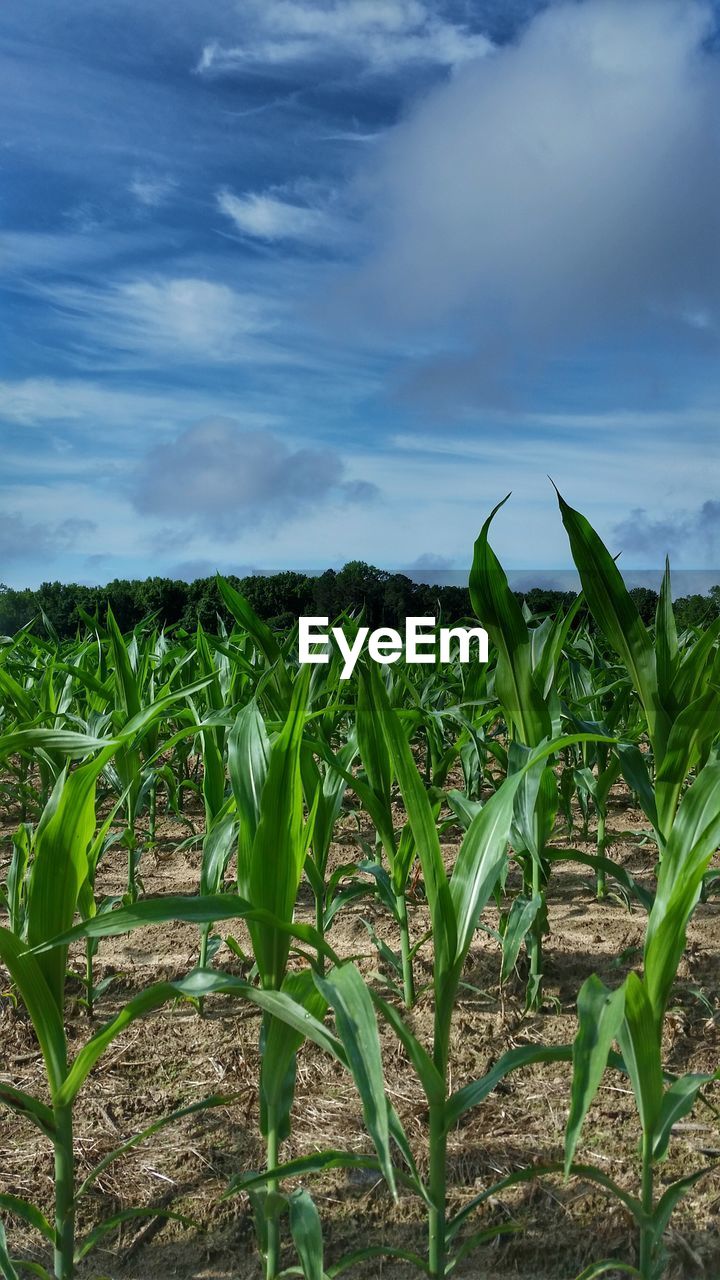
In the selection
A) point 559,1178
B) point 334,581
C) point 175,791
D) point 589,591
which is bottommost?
point 559,1178

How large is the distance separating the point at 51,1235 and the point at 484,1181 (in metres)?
0.59

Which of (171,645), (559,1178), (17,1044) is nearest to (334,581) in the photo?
(171,645)

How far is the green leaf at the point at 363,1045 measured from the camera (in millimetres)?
816

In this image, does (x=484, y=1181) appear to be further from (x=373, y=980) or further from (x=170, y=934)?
(x=170, y=934)

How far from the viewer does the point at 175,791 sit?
2951mm

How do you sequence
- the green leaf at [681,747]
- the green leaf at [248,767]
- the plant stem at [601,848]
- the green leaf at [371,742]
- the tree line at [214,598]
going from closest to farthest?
1. the green leaf at [248,767]
2. the green leaf at [681,747]
3. the green leaf at [371,742]
4. the plant stem at [601,848]
5. the tree line at [214,598]

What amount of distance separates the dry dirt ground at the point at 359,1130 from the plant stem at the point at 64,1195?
0.54ft

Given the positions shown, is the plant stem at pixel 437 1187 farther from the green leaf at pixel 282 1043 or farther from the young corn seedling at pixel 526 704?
the young corn seedling at pixel 526 704

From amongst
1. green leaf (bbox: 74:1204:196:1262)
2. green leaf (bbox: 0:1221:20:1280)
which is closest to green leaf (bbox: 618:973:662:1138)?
green leaf (bbox: 74:1204:196:1262)

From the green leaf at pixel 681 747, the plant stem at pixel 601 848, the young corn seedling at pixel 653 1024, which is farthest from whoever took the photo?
the plant stem at pixel 601 848

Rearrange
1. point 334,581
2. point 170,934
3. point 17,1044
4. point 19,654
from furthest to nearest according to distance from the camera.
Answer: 1. point 334,581
2. point 19,654
3. point 170,934
4. point 17,1044

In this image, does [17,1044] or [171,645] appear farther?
[171,645]

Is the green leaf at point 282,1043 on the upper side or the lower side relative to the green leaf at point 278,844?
lower

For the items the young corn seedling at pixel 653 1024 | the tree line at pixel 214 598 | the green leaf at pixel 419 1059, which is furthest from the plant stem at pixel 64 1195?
the tree line at pixel 214 598
